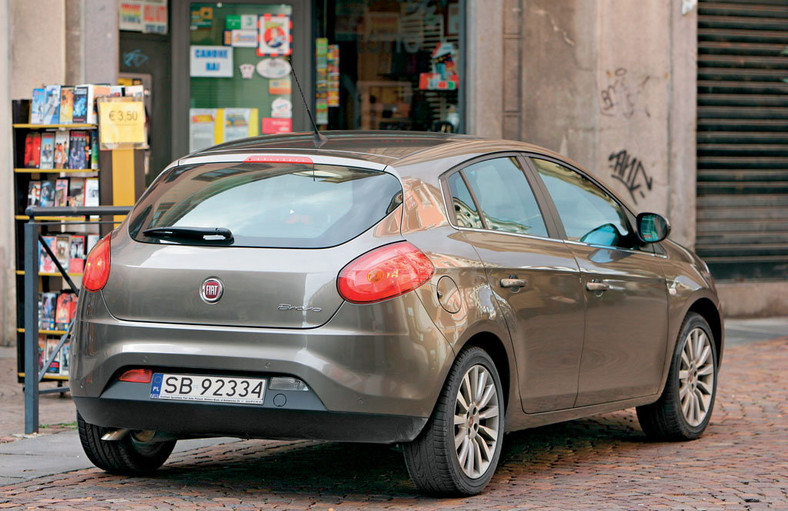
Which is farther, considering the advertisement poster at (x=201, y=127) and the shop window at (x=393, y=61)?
the shop window at (x=393, y=61)

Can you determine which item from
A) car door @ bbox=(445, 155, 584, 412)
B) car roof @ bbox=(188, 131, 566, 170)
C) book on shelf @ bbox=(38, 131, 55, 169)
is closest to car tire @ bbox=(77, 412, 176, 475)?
car roof @ bbox=(188, 131, 566, 170)

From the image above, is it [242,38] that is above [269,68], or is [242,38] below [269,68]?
above

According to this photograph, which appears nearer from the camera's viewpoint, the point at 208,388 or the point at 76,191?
the point at 208,388

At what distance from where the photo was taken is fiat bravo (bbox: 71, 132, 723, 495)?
5.43 metres

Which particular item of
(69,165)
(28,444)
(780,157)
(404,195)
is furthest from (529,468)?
(780,157)

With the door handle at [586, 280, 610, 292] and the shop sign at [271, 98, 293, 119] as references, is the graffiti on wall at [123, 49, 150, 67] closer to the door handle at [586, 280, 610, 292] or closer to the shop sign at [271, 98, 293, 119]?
the shop sign at [271, 98, 293, 119]

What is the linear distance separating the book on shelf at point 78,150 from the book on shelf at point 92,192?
0.11m

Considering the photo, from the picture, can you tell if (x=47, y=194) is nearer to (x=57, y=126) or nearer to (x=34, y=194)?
(x=34, y=194)

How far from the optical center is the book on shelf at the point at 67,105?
29.7 feet

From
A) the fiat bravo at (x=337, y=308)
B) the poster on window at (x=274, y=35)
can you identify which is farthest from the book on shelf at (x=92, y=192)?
the poster on window at (x=274, y=35)

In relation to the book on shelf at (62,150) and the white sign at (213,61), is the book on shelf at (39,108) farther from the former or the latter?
the white sign at (213,61)

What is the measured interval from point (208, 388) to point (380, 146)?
1387 millimetres

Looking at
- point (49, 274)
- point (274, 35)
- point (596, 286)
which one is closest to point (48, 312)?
point (49, 274)

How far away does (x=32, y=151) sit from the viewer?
30.2 ft
